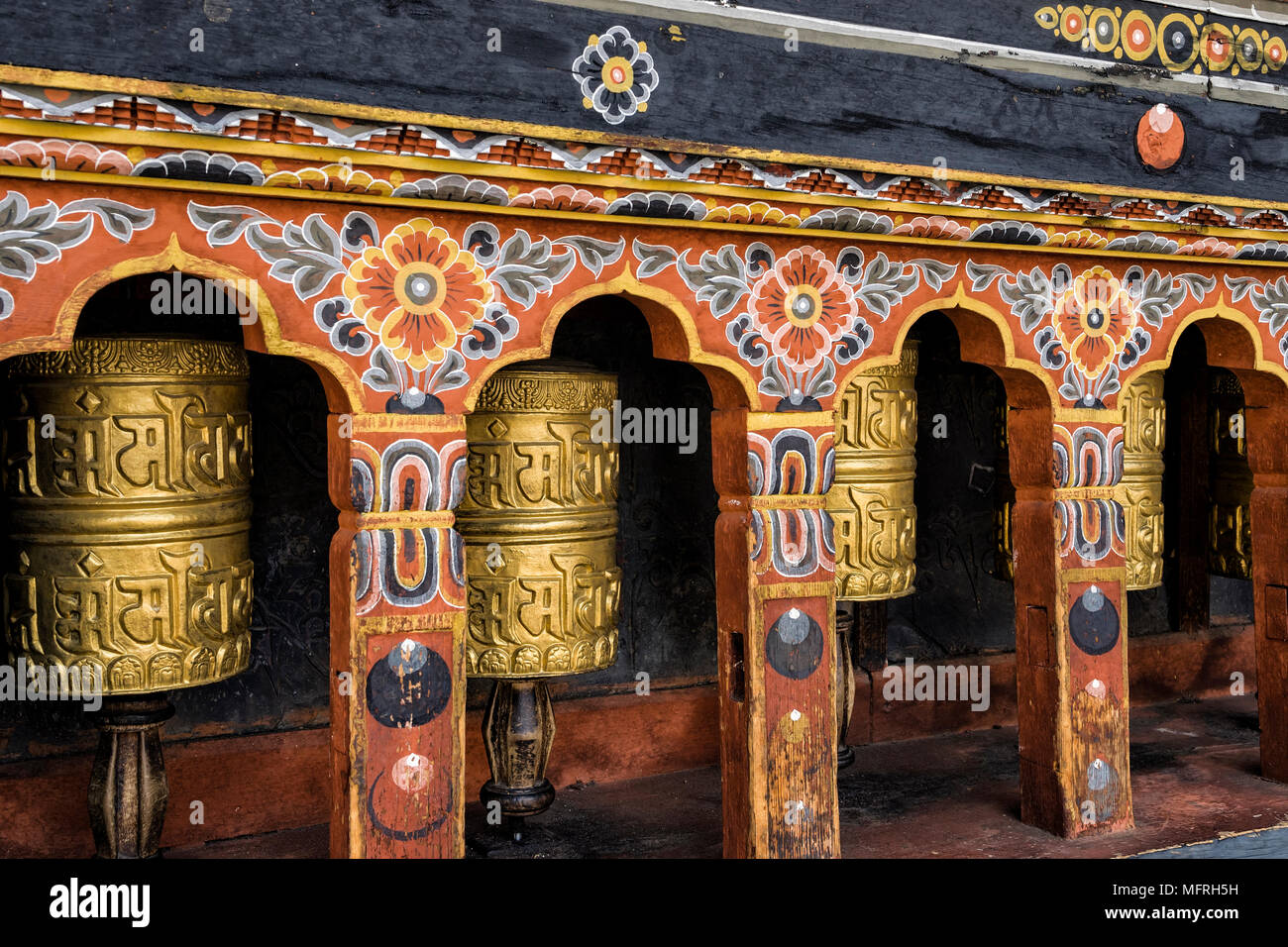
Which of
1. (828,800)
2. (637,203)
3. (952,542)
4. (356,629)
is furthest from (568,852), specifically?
(952,542)

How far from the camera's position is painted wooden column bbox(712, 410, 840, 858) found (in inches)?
136

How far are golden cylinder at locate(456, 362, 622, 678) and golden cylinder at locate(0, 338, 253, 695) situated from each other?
77 cm

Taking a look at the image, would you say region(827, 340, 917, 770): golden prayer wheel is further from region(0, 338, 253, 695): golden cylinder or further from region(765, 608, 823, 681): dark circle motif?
region(0, 338, 253, 695): golden cylinder

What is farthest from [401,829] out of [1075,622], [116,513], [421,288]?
[1075,622]

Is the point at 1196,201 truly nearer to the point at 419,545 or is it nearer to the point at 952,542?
the point at 952,542

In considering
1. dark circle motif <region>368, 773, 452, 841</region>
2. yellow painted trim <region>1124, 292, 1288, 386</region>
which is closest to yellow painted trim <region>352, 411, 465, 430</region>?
dark circle motif <region>368, 773, 452, 841</region>

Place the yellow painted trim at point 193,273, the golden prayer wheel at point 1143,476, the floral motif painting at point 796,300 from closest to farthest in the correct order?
1. the yellow painted trim at point 193,273
2. the floral motif painting at point 796,300
3. the golden prayer wheel at point 1143,476

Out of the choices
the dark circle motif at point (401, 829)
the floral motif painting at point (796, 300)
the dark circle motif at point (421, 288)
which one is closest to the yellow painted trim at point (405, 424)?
the dark circle motif at point (421, 288)

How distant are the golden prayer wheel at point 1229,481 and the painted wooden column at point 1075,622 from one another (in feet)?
4.95

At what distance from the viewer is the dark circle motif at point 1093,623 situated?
3.95m

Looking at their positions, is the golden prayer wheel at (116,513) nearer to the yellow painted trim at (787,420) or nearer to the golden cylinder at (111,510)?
the golden cylinder at (111,510)

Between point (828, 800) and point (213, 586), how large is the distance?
71.6 inches

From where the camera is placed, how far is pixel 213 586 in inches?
128
